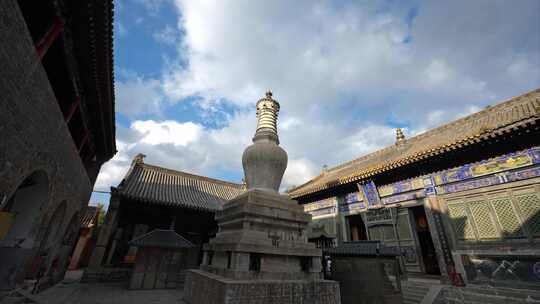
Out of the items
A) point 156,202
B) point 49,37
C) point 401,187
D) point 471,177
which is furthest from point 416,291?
point 156,202

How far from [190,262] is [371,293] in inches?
466

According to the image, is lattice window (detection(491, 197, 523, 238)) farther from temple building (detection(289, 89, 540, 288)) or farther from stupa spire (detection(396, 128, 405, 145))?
stupa spire (detection(396, 128, 405, 145))

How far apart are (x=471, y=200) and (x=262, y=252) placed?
8848mm

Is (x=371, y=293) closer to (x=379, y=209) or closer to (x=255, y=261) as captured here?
(x=255, y=261)

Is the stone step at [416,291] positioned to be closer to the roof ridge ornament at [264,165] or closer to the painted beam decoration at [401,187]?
the painted beam decoration at [401,187]

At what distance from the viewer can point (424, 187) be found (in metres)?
10.0

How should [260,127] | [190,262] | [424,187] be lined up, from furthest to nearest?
[190,262]
[424,187]
[260,127]

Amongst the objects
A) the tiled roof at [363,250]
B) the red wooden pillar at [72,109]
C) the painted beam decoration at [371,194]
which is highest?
the red wooden pillar at [72,109]

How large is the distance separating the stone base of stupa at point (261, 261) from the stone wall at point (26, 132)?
4.12 metres

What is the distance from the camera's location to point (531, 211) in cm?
750

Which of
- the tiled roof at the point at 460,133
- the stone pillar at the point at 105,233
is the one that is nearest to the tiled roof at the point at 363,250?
the tiled roof at the point at 460,133

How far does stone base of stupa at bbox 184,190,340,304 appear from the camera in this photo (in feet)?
13.0

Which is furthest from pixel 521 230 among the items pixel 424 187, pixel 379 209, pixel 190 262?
pixel 190 262

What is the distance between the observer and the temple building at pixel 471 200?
24.5ft
